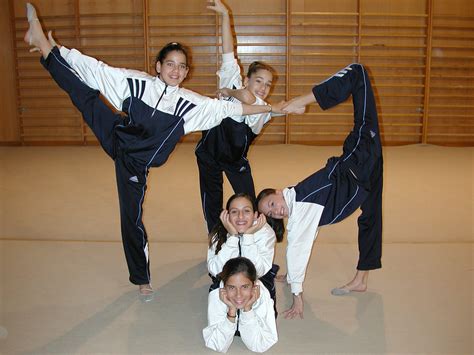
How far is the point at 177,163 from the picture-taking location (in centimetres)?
615

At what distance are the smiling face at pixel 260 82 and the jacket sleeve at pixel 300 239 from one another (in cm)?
88

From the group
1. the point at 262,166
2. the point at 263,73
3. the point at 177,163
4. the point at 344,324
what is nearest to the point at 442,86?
the point at 262,166

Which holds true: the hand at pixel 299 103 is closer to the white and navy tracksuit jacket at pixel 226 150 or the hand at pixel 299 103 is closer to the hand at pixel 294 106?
the hand at pixel 294 106

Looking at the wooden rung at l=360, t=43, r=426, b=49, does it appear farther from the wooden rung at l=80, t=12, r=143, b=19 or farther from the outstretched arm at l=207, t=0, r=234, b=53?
the outstretched arm at l=207, t=0, r=234, b=53

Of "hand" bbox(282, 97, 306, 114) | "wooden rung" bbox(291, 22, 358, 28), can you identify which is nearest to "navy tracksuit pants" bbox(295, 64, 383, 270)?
"hand" bbox(282, 97, 306, 114)

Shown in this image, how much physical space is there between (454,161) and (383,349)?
4.68 metres

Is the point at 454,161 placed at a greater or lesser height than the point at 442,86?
lesser

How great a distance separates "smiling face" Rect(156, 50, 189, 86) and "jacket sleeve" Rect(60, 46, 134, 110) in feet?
0.51

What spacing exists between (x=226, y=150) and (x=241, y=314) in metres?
1.30

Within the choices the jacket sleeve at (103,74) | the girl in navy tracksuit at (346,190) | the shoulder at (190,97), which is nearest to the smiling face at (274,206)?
the girl in navy tracksuit at (346,190)

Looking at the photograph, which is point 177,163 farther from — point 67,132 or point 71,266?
point 71,266

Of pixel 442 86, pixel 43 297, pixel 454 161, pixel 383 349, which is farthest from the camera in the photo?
pixel 442 86

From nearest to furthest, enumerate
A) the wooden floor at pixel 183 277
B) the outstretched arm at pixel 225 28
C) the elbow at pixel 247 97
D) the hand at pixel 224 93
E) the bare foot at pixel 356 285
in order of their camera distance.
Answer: the wooden floor at pixel 183 277 < the bare foot at pixel 356 285 < the elbow at pixel 247 97 < the hand at pixel 224 93 < the outstretched arm at pixel 225 28

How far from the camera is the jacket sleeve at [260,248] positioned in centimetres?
241
